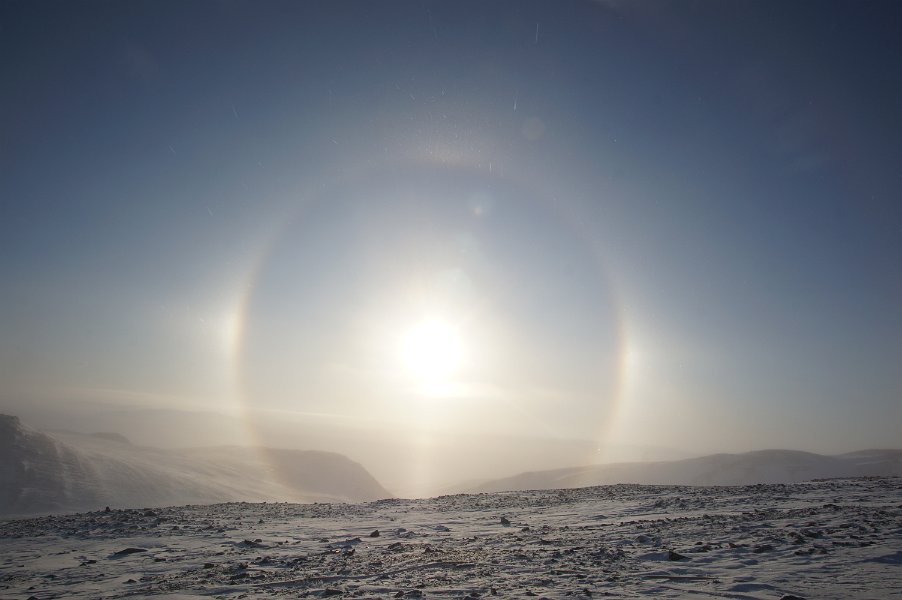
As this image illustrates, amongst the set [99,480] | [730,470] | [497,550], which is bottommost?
[730,470]

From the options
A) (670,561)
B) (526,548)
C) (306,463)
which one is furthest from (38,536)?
(306,463)

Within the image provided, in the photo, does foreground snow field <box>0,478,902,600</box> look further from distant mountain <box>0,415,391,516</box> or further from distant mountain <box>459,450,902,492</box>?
distant mountain <box>459,450,902,492</box>

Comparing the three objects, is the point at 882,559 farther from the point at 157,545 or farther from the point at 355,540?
the point at 157,545

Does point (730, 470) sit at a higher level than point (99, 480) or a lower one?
lower

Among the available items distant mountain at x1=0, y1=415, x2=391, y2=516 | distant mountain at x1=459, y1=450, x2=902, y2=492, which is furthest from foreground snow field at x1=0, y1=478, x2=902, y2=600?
distant mountain at x1=459, y1=450, x2=902, y2=492

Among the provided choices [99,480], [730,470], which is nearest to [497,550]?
[99,480]

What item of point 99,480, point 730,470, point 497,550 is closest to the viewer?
point 497,550

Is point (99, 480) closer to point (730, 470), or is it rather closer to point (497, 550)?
point (497, 550)
